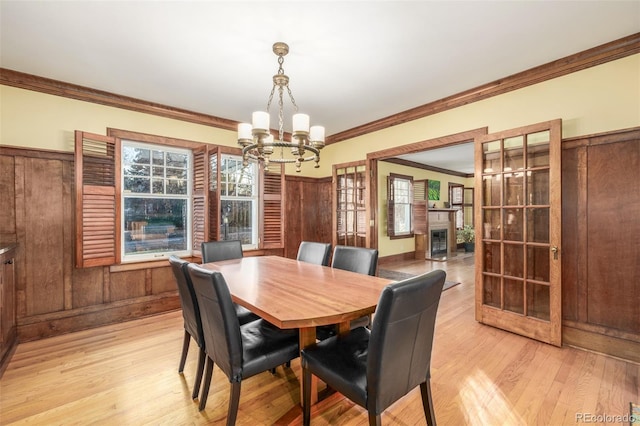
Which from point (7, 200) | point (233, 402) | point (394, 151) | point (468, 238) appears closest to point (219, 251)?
point (233, 402)

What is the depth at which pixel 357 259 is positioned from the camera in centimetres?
266

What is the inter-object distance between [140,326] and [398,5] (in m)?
3.94

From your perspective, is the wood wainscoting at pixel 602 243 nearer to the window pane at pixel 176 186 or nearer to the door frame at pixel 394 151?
the door frame at pixel 394 151

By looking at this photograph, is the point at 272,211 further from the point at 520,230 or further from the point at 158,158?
the point at 520,230

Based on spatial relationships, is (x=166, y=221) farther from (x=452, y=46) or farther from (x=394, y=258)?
(x=394, y=258)

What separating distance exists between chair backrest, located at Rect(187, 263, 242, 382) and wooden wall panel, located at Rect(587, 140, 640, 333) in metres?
3.09

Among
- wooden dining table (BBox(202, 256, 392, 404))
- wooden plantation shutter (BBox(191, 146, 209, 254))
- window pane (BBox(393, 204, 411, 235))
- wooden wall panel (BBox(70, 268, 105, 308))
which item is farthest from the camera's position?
window pane (BBox(393, 204, 411, 235))

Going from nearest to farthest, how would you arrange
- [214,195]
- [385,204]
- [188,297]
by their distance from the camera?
[188,297] < [214,195] < [385,204]

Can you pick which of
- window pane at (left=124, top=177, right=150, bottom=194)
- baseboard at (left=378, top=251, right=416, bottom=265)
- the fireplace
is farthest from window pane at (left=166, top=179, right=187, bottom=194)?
the fireplace

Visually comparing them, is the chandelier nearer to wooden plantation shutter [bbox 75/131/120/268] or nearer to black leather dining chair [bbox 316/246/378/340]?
black leather dining chair [bbox 316/246/378/340]

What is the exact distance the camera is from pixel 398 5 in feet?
6.36

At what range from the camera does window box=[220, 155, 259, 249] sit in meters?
4.29

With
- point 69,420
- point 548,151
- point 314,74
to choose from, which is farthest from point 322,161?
point 69,420

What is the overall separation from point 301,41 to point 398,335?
7.48ft
